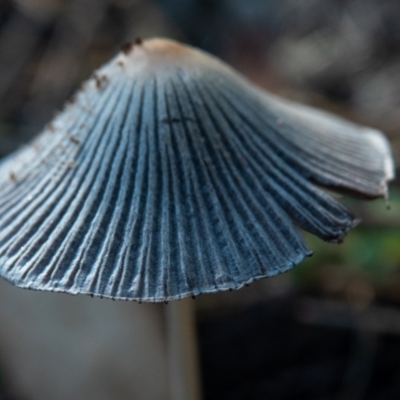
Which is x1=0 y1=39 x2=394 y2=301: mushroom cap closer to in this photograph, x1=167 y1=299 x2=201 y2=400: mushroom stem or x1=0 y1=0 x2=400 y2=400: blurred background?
x1=167 y1=299 x2=201 y2=400: mushroom stem

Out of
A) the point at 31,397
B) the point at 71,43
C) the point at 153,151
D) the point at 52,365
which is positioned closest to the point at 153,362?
the point at 52,365

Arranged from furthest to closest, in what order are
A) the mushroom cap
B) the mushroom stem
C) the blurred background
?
the blurred background, the mushroom stem, the mushroom cap

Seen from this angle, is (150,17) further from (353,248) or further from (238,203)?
(238,203)

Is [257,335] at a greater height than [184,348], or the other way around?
[184,348]

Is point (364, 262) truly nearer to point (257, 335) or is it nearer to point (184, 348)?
point (257, 335)

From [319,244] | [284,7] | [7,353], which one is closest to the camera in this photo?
[7,353]

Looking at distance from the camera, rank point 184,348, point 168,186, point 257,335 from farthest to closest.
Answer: point 257,335 → point 184,348 → point 168,186

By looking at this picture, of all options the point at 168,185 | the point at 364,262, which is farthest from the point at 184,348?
the point at 364,262

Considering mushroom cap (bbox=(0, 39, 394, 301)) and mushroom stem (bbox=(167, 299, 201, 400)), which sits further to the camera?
mushroom stem (bbox=(167, 299, 201, 400))

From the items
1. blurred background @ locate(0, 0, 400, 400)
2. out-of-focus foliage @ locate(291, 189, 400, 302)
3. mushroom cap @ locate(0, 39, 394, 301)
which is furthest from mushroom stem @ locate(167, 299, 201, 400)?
out-of-focus foliage @ locate(291, 189, 400, 302)
